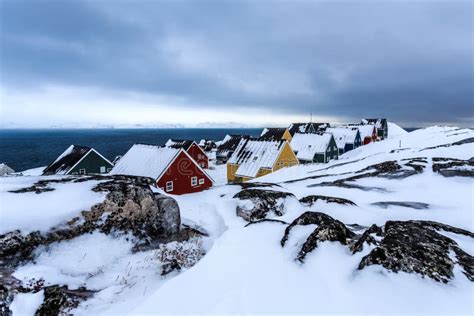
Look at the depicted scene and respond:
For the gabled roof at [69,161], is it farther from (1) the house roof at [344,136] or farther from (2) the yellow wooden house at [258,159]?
(1) the house roof at [344,136]

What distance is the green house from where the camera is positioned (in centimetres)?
3590

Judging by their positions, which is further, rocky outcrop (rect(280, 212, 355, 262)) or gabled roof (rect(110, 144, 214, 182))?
gabled roof (rect(110, 144, 214, 182))

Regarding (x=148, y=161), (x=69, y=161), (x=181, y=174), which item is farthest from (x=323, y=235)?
(x=69, y=161)

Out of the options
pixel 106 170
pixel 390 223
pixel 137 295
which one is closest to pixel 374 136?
pixel 106 170

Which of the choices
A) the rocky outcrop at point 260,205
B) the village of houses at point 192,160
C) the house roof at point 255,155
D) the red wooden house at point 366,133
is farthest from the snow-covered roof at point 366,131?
the rocky outcrop at point 260,205

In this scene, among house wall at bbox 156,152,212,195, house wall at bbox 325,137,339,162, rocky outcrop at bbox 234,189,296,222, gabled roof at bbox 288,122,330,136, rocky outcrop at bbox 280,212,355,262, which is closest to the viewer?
rocky outcrop at bbox 280,212,355,262

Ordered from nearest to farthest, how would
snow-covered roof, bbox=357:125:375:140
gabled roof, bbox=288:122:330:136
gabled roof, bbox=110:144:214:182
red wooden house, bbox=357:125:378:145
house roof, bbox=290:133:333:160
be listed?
gabled roof, bbox=110:144:214:182 < house roof, bbox=290:133:333:160 < red wooden house, bbox=357:125:378:145 < snow-covered roof, bbox=357:125:375:140 < gabled roof, bbox=288:122:330:136

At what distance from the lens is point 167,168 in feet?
90.2

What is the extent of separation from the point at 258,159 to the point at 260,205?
77.6ft

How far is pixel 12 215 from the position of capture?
291 inches

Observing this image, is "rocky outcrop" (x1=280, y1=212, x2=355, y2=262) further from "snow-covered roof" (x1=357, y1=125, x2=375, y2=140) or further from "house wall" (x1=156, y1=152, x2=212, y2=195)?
"snow-covered roof" (x1=357, y1=125, x2=375, y2=140)

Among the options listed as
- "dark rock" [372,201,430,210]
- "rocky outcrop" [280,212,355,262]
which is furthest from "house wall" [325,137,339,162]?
"rocky outcrop" [280,212,355,262]

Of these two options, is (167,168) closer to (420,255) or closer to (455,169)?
(455,169)

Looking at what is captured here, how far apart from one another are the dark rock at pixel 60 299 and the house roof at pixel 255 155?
2916 cm
